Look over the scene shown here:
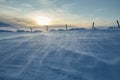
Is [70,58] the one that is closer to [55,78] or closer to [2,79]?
[55,78]

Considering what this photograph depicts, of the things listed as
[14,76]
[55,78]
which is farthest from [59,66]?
[14,76]

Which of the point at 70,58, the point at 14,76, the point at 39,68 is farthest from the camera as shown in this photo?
the point at 70,58

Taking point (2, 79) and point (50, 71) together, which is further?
point (50, 71)

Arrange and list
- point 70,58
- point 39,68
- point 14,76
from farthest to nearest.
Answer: point 70,58 → point 39,68 → point 14,76

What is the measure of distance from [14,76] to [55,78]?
1604 millimetres

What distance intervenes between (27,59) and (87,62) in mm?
2934

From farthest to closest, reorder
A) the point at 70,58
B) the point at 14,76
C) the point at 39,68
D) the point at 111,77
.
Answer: the point at 70,58 < the point at 39,68 < the point at 14,76 < the point at 111,77

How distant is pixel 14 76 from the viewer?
5.32m

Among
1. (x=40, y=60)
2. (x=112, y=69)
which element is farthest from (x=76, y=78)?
(x=40, y=60)

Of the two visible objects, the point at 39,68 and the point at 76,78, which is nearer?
the point at 76,78

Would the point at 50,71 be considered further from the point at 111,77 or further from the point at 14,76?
the point at 111,77

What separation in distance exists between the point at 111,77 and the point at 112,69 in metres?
0.59

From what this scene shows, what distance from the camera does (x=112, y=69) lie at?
5441 mm

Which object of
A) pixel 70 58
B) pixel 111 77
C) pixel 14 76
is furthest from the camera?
pixel 70 58
